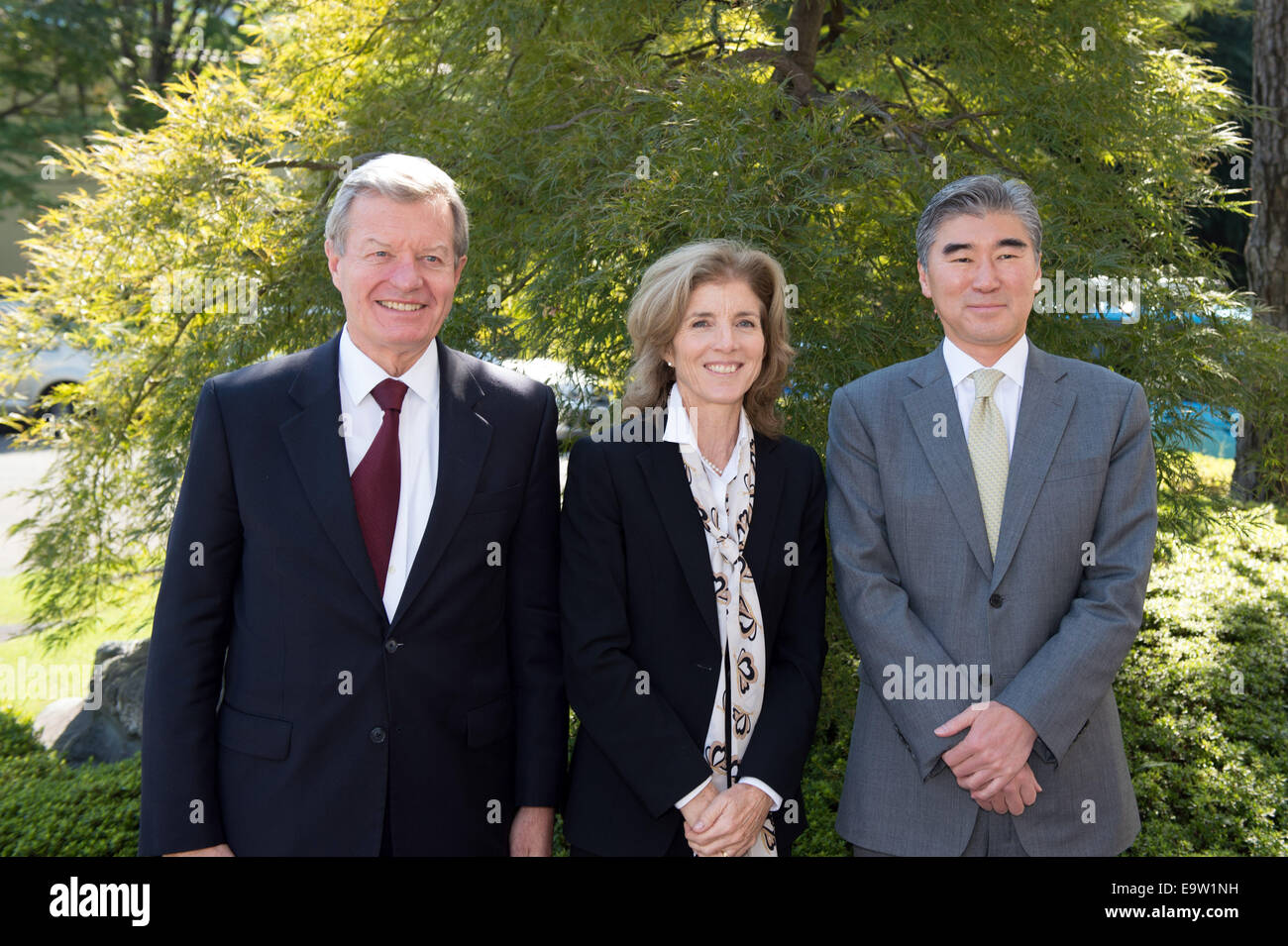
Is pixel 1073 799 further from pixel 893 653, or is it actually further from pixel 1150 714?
pixel 1150 714

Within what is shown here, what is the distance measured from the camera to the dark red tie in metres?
2.04

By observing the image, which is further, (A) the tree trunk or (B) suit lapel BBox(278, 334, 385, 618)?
(A) the tree trunk

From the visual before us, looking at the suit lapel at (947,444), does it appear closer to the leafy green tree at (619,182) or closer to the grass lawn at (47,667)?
the leafy green tree at (619,182)

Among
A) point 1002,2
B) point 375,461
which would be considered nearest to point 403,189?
point 375,461

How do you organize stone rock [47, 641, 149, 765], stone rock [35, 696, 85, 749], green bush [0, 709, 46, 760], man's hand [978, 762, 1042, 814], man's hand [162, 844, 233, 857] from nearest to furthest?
man's hand [162, 844, 233, 857] < man's hand [978, 762, 1042, 814] < green bush [0, 709, 46, 760] < stone rock [47, 641, 149, 765] < stone rock [35, 696, 85, 749]

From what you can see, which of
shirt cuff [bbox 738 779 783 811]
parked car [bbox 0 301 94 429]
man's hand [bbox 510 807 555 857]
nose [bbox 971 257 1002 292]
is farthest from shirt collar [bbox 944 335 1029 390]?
parked car [bbox 0 301 94 429]

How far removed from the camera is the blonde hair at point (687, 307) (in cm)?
227

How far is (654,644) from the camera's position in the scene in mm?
2193

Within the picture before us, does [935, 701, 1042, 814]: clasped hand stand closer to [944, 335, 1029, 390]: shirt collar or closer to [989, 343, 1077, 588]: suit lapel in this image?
[989, 343, 1077, 588]: suit lapel

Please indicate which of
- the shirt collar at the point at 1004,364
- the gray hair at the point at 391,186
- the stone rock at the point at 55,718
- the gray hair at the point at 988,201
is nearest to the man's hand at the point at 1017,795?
the shirt collar at the point at 1004,364

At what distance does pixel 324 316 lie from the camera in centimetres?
418

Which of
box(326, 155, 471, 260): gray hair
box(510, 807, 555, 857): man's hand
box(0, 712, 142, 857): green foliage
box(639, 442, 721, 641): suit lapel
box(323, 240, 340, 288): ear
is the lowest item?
box(0, 712, 142, 857): green foliage

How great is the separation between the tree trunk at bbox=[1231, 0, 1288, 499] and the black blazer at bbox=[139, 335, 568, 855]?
6985 mm

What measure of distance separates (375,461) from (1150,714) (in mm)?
4031
